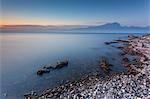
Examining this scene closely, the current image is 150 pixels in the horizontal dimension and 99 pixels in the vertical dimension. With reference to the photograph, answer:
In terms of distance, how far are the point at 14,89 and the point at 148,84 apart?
1119 centimetres

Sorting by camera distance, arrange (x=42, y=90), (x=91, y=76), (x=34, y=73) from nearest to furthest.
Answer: (x=42, y=90) → (x=91, y=76) → (x=34, y=73)

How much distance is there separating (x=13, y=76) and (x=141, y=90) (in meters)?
13.6

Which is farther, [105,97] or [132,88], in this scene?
[132,88]

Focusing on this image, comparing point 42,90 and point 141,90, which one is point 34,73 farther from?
point 141,90

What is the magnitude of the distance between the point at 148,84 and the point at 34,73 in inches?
495

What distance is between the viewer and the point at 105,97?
45.7ft

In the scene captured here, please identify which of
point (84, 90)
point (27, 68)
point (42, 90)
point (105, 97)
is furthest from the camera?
point (27, 68)

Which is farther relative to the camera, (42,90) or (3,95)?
(42,90)

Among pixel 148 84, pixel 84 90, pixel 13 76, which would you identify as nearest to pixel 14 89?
pixel 13 76

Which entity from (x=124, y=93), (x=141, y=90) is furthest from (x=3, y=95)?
(x=141, y=90)

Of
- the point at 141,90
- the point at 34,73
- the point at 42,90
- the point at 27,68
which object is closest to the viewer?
the point at 141,90

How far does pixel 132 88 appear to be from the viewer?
612 inches

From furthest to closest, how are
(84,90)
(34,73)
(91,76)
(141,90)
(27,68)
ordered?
(27,68)
(34,73)
(91,76)
(84,90)
(141,90)

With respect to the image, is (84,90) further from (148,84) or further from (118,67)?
(118,67)
